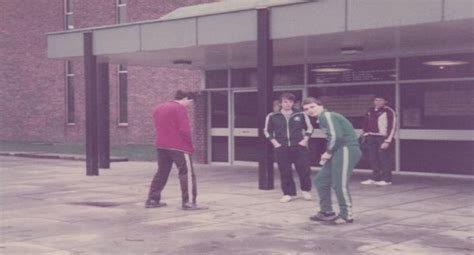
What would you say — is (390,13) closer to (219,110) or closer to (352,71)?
(352,71)

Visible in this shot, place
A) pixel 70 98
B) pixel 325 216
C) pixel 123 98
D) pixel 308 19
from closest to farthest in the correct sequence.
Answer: pixel 325 216
pixel 308 19
pixel 123 98
pixel 70 98

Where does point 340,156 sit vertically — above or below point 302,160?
above

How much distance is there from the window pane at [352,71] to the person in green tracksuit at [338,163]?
6.70 metres

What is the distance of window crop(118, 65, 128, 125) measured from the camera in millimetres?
28297

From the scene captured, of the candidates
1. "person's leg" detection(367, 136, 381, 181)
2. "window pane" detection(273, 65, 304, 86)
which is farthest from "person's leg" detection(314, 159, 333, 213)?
"window pane" detection(273, 65, 304, 86)

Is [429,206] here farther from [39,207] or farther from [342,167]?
[39,207]

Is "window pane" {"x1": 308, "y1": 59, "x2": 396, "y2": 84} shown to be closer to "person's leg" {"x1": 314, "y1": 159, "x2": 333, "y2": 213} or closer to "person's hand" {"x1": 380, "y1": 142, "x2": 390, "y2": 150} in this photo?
"person's hand" {"x1": 380, "y1": 142, "x2": 390, "y2": 150}

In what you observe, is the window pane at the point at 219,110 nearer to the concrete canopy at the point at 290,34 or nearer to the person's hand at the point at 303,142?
the concrete canopy at the point at 290,34

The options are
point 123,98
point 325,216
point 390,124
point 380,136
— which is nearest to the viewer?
point 325,216

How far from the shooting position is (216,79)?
1817 cm

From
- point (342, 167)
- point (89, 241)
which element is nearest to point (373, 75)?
point (342, 167)

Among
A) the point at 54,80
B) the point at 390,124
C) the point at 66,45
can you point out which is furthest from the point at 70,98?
the point at 390,124

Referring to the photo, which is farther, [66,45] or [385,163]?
[66,45]

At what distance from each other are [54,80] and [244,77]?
1644 cm
